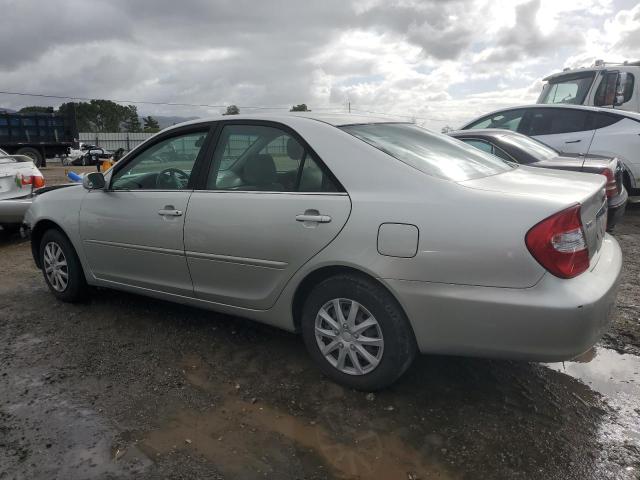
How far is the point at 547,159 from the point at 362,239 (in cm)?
413

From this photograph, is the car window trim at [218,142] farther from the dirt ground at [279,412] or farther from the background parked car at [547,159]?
the background parked car at [547,159]

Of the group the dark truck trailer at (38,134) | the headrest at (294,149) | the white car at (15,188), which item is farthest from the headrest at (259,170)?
the dark truck trailer at (38,134)

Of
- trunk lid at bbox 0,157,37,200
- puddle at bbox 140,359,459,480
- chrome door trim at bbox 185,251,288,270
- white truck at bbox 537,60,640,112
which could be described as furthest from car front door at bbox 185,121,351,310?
white truck at bbox 537,60,640,112

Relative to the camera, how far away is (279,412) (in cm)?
281

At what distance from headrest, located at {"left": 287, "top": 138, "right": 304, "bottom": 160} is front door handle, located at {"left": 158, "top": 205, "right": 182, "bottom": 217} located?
88 centimetres

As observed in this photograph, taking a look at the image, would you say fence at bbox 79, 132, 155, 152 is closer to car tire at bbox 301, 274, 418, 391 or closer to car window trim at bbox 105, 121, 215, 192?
car window trim at bbox 105, 121, 215, 192

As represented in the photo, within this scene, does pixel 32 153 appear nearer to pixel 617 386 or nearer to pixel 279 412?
pixel 279 412

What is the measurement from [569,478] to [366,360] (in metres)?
1.09

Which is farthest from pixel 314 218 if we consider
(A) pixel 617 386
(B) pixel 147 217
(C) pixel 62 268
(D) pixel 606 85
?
(D) pixel 606 85

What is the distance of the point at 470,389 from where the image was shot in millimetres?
2988

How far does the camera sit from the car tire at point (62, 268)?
171 inches

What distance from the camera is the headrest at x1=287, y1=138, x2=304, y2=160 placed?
310 cm

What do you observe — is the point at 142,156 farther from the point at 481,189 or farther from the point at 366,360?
the point at 481,189

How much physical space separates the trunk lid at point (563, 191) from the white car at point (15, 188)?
601 cm
